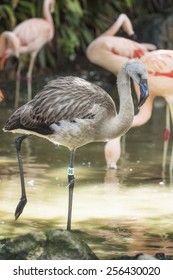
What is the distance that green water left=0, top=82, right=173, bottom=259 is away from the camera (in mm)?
5945

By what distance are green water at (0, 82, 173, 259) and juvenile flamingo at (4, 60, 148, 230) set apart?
0.30m

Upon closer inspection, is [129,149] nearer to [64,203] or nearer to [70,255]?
[64,203]

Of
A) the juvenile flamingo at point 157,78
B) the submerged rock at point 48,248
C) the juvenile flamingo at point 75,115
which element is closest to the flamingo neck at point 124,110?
the juvenile flamingo at point 75,115

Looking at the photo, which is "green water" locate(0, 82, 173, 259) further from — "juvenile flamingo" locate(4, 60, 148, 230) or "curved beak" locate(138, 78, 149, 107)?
"curved beak" locate(138, 78, 149, 107)

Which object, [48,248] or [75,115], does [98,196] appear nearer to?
[75,115]

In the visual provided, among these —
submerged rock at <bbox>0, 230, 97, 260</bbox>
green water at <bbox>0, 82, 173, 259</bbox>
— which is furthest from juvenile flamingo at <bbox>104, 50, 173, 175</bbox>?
submerged rock at <bbox>0, 230, 97, 260</bbox>

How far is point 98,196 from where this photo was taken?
7.07 m

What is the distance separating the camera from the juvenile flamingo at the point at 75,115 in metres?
6.00

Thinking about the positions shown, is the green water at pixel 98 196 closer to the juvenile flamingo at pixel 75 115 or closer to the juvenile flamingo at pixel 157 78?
the juvenile flamingo at pixel 157 78

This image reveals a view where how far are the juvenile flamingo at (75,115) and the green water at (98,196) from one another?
297 millimetres

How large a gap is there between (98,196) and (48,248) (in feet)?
6.27

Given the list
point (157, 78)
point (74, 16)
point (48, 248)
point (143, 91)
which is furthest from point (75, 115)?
point (74, 16)
